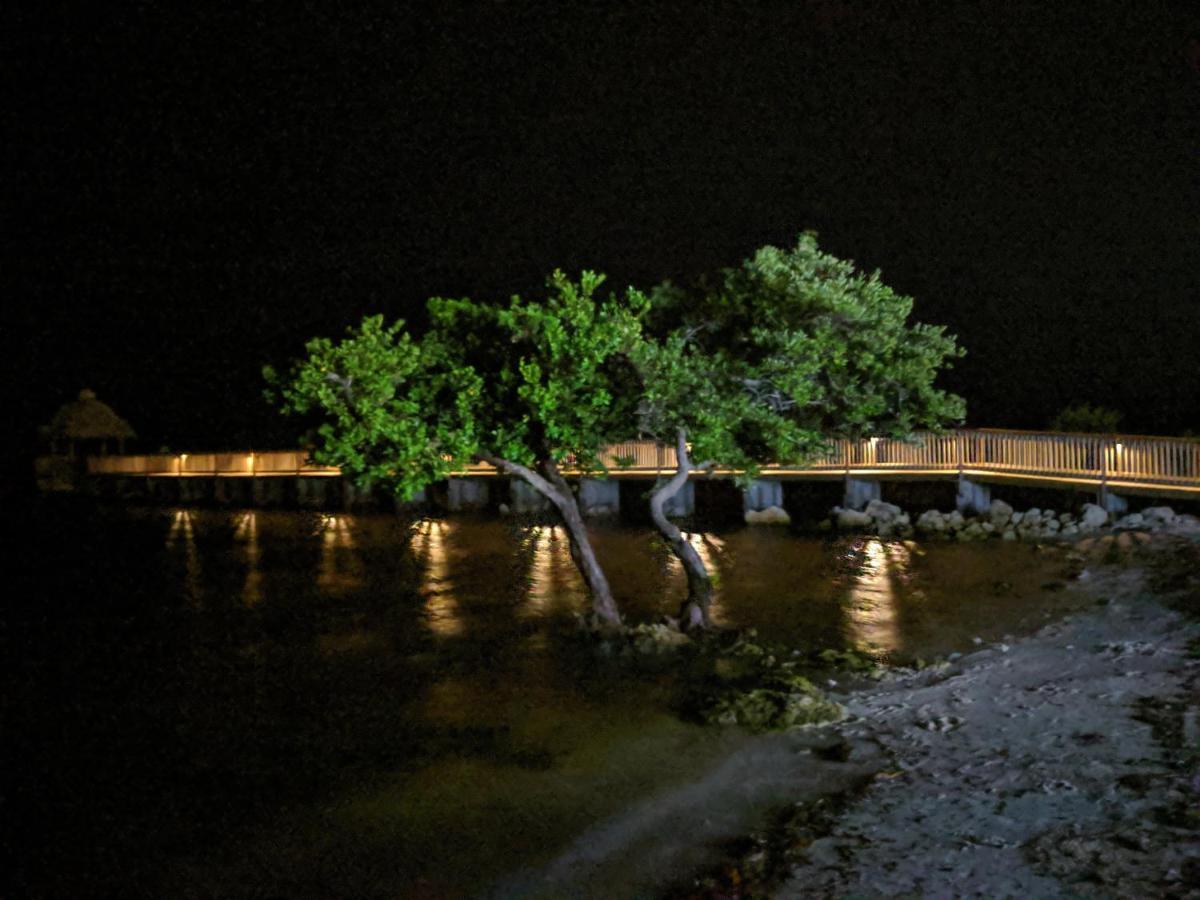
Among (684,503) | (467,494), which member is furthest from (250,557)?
(684,503)

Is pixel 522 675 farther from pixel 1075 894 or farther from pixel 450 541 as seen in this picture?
pixel 450 541

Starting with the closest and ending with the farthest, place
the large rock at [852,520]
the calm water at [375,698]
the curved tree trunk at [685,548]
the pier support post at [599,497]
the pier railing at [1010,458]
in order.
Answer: the calm water at [375,698], the curved tree trunk at [685,548], the pier railing at [1010,458], the large rock at [852,520], the pier support post at [599,497]

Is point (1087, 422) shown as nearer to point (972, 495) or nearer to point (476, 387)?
point (972, 495)

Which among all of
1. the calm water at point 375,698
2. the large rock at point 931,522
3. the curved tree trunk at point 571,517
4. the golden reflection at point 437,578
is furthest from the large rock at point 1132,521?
the golden reflection at point 437,578

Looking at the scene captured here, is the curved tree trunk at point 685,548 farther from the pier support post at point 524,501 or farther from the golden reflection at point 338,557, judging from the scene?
the pier support post at point 524,501

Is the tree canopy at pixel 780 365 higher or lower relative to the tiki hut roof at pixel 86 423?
lower

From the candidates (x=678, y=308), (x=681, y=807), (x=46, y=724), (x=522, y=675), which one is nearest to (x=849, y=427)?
(x=678, y=308)

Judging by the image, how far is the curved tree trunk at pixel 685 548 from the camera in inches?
563

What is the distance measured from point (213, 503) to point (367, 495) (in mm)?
9995

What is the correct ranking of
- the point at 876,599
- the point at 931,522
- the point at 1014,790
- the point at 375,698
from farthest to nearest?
the point at 931,522 → the point at 876,599 → the point at 375,698 → the point at 1014,790

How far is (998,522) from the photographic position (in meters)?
23.8

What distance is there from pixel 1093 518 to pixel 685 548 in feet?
36.0

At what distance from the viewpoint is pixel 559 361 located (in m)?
12.6

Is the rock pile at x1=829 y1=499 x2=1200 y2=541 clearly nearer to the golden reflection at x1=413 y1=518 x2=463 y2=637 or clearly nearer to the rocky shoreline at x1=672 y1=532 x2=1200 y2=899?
the rocky shoreline at x1=672 y1=532 x2=1200 y2=899
